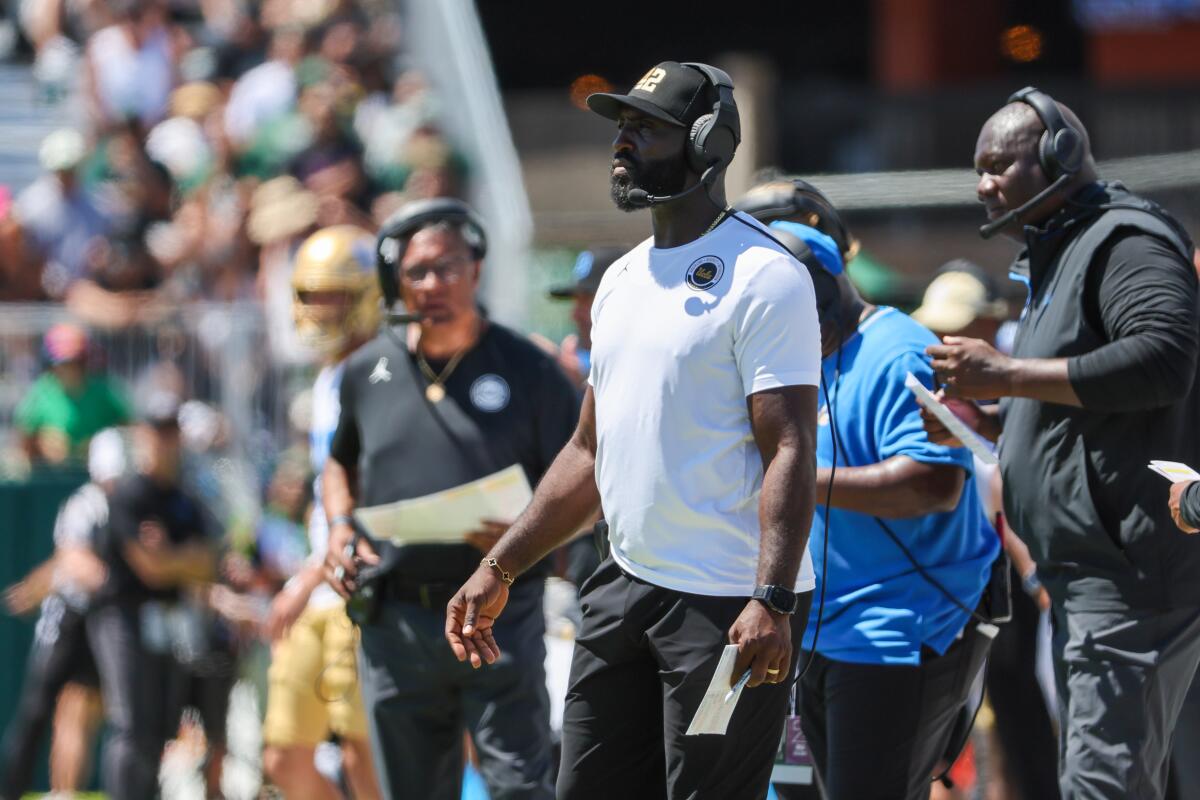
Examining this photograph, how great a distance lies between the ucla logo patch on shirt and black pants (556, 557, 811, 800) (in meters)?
1.68

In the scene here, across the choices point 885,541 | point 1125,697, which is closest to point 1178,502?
point 1125,697

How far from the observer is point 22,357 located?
11617 millimetres

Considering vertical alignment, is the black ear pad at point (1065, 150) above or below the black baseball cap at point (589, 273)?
above

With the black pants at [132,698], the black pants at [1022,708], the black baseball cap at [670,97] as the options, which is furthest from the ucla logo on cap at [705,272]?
the black pants at [132,698]

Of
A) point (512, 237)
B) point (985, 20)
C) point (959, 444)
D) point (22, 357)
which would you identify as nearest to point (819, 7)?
point (985, 20)

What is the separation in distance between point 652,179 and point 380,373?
6.71ft

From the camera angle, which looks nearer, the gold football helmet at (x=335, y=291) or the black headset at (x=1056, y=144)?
the black headset at (x=1056, y=144)

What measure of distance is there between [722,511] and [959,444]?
1096mm

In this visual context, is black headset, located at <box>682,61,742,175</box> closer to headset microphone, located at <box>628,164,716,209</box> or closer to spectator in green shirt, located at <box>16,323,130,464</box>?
headset microphone, located at <box>628,164,716,209</box>

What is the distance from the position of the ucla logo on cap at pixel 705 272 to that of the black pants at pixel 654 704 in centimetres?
69

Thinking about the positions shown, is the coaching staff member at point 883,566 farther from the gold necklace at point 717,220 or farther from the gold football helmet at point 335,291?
the gold football helmet at point 335,291

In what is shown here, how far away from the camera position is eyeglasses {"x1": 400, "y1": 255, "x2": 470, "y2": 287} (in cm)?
630

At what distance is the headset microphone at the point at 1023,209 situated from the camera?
5199 millimetres

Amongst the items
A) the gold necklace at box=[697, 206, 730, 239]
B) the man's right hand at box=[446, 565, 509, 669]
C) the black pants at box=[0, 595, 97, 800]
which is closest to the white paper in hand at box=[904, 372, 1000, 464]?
the gold necklace at box=[697, 206, 730, 239]
